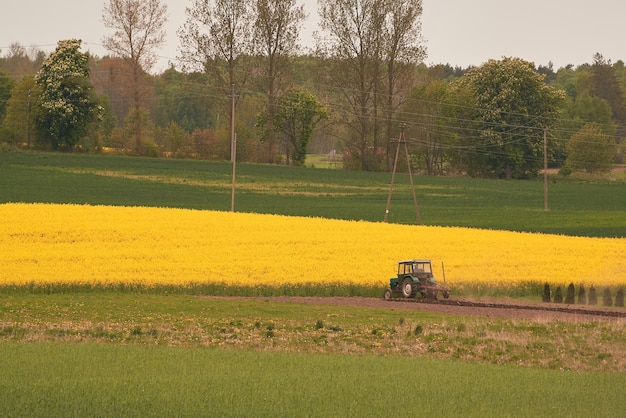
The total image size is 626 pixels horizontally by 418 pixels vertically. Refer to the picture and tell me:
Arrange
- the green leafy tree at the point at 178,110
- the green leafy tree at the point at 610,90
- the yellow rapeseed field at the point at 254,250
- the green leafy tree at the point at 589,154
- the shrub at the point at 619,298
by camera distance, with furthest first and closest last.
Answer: the green leafy tree at the point at 610,90, the green leafy tree at the point at 178,110, the green leafy tree at the point at 589,154, the yellow rapeseed field at the point at 254,250, the shrub at the point at 619,298

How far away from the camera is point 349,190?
3533 inches

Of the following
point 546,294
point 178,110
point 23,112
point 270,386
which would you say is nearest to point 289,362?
point 270,386

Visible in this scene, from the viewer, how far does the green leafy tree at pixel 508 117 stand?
125562 mm

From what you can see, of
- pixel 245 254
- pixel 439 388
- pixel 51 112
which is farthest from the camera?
pixel 51 112

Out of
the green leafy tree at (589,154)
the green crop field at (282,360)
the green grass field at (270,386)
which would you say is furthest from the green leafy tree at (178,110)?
the green grass field at (270,386)

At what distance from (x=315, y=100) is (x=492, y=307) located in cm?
8651

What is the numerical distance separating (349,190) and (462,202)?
393 inches

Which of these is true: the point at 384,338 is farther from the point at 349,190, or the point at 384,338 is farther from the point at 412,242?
the point at 349,190

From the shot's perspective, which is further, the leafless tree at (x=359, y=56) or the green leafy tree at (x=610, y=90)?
the green leafy tree at (x=610, y=90)

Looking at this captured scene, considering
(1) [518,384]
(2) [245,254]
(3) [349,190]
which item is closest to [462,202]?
(3) [349,190]

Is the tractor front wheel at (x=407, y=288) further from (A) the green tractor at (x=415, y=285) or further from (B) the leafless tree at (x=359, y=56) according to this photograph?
(B) the leafless tree at (x=359, y=56)

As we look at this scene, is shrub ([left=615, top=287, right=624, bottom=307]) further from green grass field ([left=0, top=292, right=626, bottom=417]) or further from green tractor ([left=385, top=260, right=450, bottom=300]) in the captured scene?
green grass field ([left=0, top=292, right=626, bottom=417])

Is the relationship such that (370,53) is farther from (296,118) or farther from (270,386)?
(270,386)

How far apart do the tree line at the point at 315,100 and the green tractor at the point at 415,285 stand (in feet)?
177
